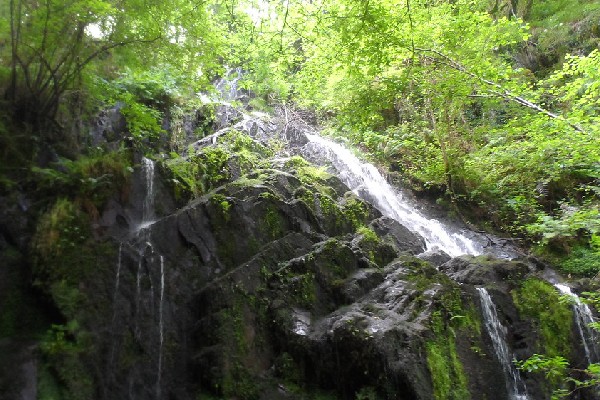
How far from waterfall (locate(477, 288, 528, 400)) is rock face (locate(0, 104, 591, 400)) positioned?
14 cm

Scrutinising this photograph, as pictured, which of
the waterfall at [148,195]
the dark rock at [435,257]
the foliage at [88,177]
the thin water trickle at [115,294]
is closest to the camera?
the thin water trickle at [115,294]

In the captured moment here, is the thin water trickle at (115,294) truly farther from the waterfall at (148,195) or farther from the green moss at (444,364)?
the green moss at (444,364)

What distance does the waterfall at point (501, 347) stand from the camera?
636 cm

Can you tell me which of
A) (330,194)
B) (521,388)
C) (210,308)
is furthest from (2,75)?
(521,388)

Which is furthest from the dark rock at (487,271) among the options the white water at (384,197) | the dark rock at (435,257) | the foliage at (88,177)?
the foliage at (88,177)

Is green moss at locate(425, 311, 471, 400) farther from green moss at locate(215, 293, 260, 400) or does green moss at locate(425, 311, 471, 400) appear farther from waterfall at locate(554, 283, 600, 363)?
waterfall at locate(554, 283, 600, 363)

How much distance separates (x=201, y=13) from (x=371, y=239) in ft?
17.3

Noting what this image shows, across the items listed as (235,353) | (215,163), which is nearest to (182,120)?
(215,163)

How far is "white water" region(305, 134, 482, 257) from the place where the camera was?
11172 millimetres

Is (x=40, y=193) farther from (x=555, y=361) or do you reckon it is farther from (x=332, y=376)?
(x=555, y=361)

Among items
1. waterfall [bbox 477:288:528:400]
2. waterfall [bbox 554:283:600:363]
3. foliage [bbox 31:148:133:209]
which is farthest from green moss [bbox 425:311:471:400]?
foliage [bbox 31:148:133:209]

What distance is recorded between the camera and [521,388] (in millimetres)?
6418

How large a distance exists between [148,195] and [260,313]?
3.12 m

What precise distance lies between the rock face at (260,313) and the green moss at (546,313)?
0.07 metres
